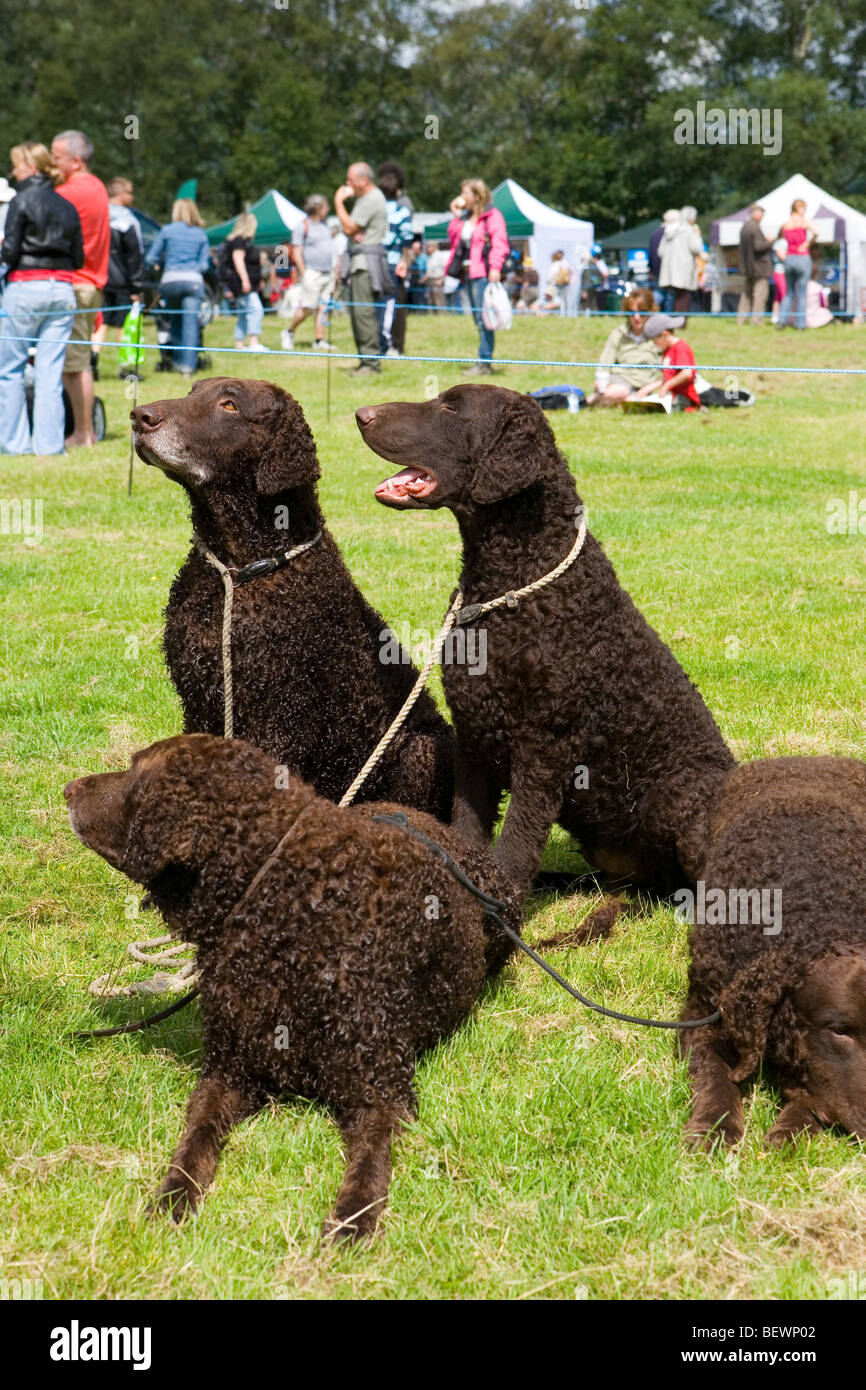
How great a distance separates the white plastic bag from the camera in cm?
1591

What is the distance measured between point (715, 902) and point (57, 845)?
2.45m

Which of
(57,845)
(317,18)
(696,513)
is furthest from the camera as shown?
(317,18)

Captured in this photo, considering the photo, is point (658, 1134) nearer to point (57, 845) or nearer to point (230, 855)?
point (230, 855)

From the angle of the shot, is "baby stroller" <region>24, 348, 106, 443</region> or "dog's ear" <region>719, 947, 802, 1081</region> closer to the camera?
"dog's ear" <region>719, 947, 802, 1081</region>

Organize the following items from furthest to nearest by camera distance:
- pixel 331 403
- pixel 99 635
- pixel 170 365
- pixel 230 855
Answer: pixel 170 365 → pixel 331 403 → pixel 99 635 → pixel 230 855

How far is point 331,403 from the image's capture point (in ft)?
50.4

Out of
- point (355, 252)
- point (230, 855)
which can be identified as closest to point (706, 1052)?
point (230, 855)

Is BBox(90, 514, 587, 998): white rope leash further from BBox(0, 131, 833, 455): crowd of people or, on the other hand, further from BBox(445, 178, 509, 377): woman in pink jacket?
BBox(445, 178, 509, 377): woman in pink jacket

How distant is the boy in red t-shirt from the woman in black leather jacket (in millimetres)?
6465

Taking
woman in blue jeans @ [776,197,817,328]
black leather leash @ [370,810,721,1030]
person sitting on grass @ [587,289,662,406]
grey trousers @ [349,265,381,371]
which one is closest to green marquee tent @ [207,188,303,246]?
woman in blue jeans @ [776,197,817,328]

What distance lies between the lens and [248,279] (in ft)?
69.7

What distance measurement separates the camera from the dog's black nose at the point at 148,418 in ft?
13.5

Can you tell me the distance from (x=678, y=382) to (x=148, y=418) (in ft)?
38.2

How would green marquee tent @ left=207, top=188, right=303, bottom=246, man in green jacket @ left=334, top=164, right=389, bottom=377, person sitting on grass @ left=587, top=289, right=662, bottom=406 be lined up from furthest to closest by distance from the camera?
1. green marquee tent @ left=207, top=188, right=303, bottom=246
2. man in green jacket @ left=334, top=164, right=389, bottom=377
3. person sitting on grass @ left=587, top=289, right=662, bottom=406
